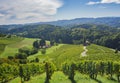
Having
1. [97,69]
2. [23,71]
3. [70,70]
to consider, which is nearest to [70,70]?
[70,70]

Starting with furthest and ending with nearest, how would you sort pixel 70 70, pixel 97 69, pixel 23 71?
pixel 23 71
pixel 70 70
pixel 97 69

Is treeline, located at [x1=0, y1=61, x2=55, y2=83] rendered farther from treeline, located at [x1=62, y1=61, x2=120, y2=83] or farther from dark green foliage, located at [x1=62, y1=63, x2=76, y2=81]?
treeline, located at [x1=62, y1=61, x2=120, y2=83]

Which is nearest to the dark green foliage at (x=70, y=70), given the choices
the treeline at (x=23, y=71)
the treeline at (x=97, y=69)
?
the treeline at (x=97, y=69)

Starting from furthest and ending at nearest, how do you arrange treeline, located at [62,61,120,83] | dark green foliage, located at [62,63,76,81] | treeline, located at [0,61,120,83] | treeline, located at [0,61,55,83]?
treeline, located at [0,61,55,83] → dark green foliage, located at [62,63,76,81] → treeline, located at [0,61,120,83] → treeline, located at [62,61,120,83]

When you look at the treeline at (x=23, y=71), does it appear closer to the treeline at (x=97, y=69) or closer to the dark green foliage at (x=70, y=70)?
the dark green foliage at (x=70, y=70)

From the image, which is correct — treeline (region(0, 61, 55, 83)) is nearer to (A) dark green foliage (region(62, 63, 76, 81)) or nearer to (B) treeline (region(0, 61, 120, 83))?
(B) treeline (region(0, 61, 120, 83))

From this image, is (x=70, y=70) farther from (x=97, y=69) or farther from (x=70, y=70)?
(x=97, y=69)

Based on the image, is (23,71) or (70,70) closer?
(70,70)

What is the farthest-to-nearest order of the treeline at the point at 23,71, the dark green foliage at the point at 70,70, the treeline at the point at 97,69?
the treeline at the point at 23,71, the dark green foliage at the point at 70,70, the treeline at the point at 97,69

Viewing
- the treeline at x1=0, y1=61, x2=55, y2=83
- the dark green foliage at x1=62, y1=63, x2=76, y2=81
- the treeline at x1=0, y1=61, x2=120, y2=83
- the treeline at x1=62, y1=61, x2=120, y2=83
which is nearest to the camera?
the treeline at x1=62, y1=61, x2=120, y2=83

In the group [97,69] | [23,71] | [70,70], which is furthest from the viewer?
[23,71]

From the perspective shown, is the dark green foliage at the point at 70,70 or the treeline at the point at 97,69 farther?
the dark green foliage at the point at 70,70

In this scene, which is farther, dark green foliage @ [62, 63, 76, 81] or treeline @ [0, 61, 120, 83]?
dark green foliage @ [62, 63, 76, 81]

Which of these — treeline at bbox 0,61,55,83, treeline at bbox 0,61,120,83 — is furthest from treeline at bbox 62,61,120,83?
treeline at bbox 0,61,55,83
